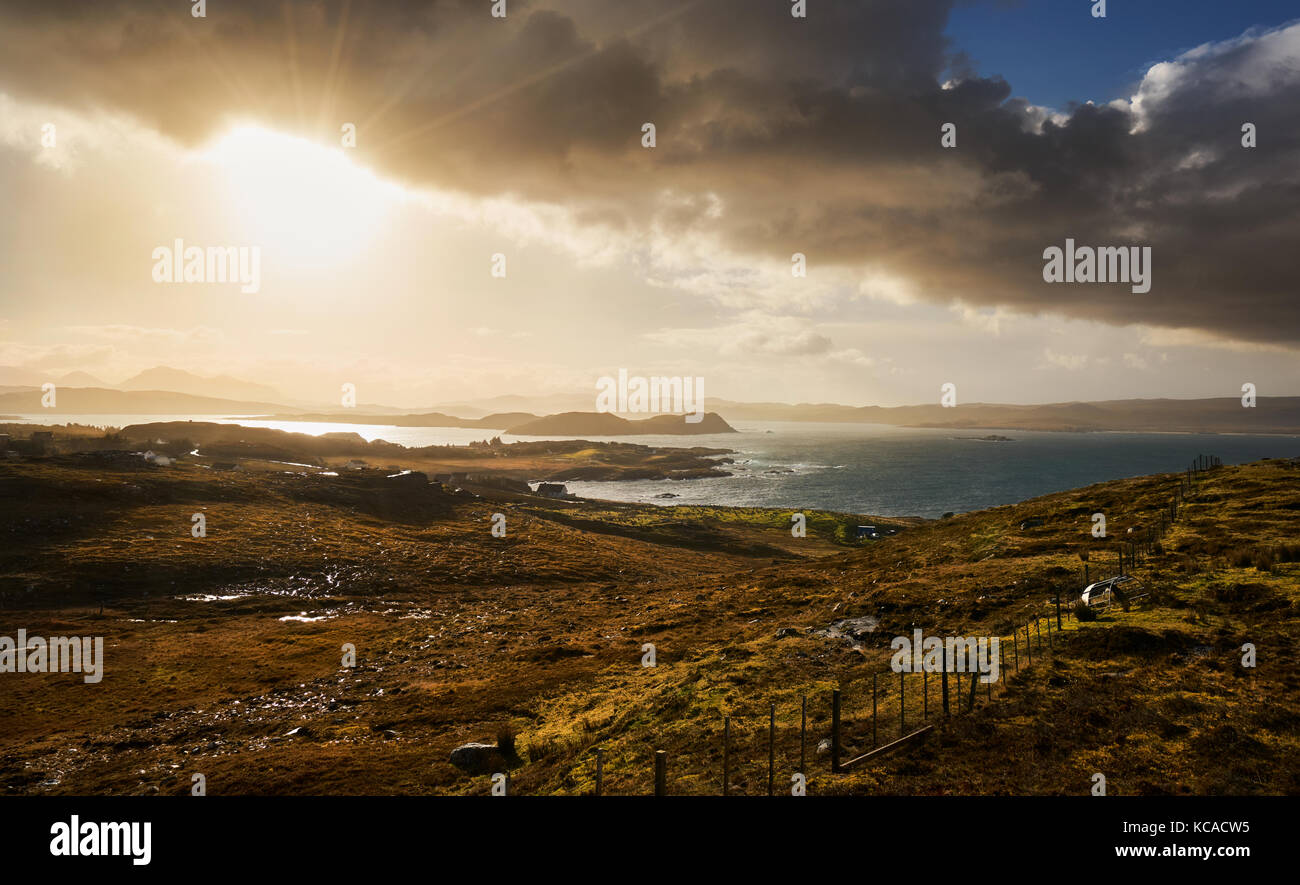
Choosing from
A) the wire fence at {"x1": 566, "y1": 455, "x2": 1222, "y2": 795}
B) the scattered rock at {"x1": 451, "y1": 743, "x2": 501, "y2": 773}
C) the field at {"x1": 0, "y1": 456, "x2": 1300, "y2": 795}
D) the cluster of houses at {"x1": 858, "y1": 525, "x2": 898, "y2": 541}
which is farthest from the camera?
the cluster of houses at {"x1": 858, "y1": 525, "x2": 898, "y2": 541}

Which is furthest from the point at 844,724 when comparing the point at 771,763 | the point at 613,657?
the point at 613,657

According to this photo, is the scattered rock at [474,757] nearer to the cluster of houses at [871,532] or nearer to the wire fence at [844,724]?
the wire fence at [844,724]

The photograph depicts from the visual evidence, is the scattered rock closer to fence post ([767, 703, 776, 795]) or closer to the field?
the field

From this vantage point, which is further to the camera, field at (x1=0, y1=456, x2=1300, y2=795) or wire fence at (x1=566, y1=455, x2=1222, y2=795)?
field at (x1=0, y1=456, x2=1300, y2=795)

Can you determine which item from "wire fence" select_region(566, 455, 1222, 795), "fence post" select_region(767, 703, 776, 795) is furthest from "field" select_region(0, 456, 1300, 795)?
"fence post" select_region(767, 703, 776, 795)

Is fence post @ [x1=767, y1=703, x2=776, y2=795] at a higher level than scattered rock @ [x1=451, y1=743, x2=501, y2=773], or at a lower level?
higher

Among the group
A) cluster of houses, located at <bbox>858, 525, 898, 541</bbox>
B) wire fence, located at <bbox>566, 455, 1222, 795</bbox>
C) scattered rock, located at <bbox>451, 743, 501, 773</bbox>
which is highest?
wire fence, located at <bbox>566, 455, 1222, 795</bbox>

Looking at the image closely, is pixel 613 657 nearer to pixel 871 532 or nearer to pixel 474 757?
pixel 474 757

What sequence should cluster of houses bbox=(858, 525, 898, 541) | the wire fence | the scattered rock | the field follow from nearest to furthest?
the wire fence → the field → the scattered rock → cluster of houses bbox=(858, 525, 898, 541)

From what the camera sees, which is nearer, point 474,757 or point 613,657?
point 474,757

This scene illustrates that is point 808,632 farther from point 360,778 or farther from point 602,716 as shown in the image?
point 360,778
